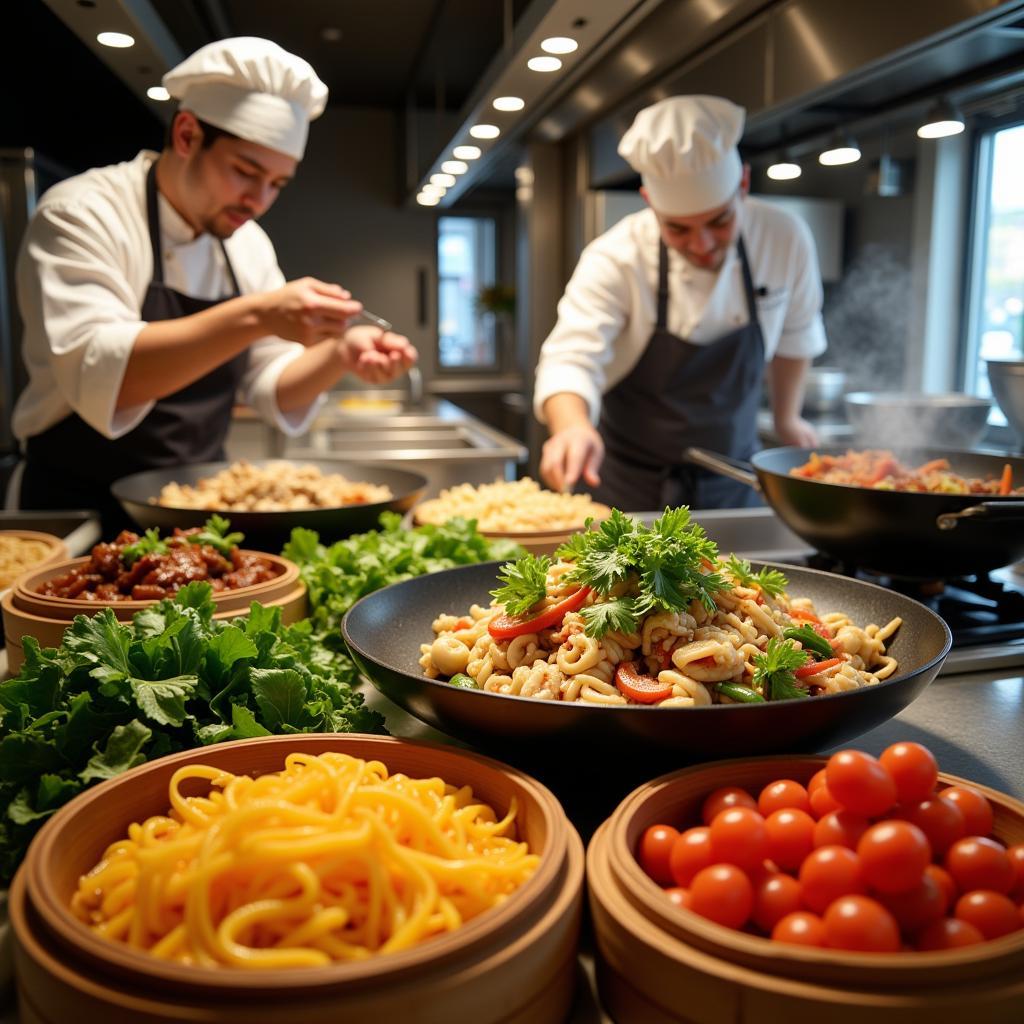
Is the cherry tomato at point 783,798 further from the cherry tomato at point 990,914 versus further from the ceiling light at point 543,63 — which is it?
the ceiling light at point 543,63

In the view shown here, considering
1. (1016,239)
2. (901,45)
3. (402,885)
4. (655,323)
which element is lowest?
(402,885)

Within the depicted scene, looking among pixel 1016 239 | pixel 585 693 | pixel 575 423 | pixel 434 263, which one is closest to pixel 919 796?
pixel 585 693

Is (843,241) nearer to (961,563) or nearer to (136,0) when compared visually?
(136,0)

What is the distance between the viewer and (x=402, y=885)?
76 cm

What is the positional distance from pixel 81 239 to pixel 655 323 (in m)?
1.64

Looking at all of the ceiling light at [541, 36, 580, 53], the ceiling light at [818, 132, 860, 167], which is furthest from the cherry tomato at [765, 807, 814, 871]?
the ceiling light at [818, 132, 860, 167]

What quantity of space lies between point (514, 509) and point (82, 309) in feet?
3.56

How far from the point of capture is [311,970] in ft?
2.07

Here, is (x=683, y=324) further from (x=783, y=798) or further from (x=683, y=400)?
(x=783, y=798)

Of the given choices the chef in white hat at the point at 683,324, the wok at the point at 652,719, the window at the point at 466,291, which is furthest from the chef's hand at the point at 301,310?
the window at the point at 466,291

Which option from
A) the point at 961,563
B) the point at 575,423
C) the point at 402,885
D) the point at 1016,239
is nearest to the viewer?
the point at 402,885

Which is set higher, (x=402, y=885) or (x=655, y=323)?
(x=655, y=323)

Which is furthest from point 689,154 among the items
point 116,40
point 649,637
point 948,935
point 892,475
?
point 948,935

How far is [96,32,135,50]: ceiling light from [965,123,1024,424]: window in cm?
354
